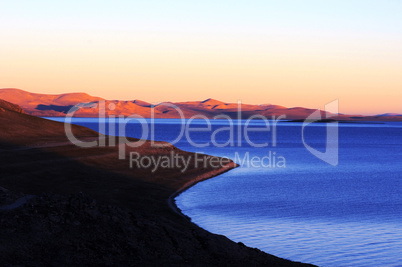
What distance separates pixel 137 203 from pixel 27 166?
10974 millimetres

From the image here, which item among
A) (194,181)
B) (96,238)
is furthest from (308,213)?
(96,238)

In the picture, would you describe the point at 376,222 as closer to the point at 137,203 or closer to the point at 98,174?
the point at 137,203

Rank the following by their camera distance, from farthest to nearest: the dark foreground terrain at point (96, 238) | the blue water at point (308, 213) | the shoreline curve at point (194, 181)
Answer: the shoreline curve at point (194, 181) → the blue water at point (308, 213) → the dark foreground terrain at point (96, 238)

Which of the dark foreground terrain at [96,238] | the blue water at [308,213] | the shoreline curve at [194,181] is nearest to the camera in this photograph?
the dark foreground terrain at [96,238]

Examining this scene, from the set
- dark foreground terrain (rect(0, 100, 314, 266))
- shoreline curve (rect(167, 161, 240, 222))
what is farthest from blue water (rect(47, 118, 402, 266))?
dark foreground terrain (rect(0, 100, 314, 266))

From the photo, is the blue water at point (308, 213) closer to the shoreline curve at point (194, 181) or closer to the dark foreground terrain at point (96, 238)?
the shoreline curve at point (194, 181)

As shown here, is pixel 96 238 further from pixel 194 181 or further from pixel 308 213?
pixel 194 181

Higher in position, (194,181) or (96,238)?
(96,238)

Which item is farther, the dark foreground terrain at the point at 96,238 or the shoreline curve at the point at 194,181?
the shoreline curve at the point at 194,181

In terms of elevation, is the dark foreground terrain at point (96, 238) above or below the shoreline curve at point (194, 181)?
above

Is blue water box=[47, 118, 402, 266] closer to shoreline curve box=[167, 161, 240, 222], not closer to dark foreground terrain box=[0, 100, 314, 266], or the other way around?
shoreline curve box=[167, 161, 240, 222]

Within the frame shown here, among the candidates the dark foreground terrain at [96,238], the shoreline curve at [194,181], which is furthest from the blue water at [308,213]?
the dark foreground terrain at [96,238]

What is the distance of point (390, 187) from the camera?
4550cm

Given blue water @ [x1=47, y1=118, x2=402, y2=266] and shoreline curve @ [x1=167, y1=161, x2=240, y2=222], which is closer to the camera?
blue water @ [x1=47, y1=118, x2=402, y2=266]
